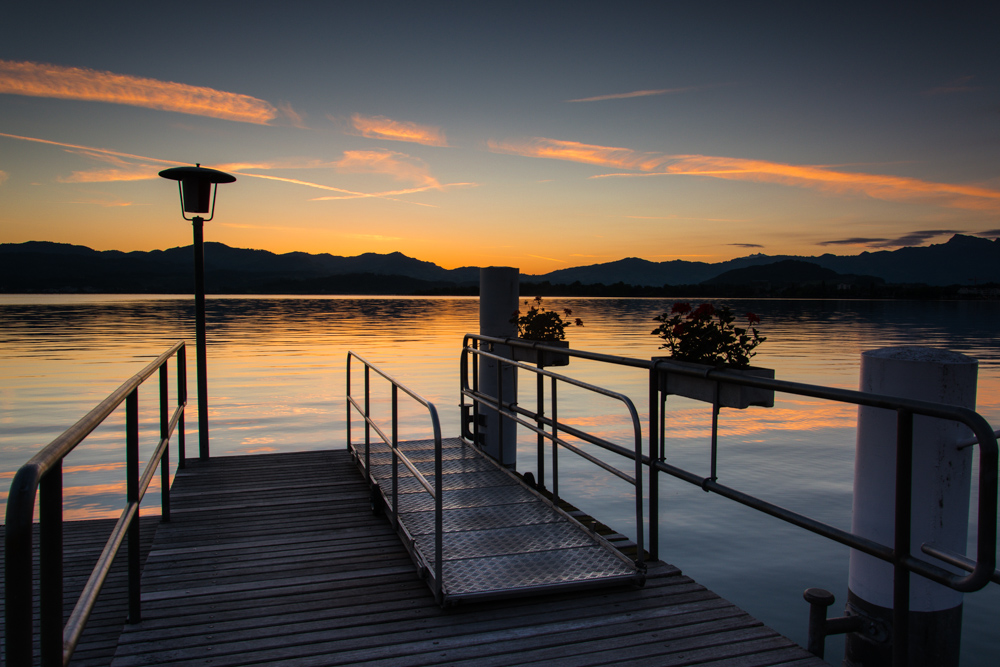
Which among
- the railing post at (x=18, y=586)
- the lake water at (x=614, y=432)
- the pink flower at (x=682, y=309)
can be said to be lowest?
the lake water at (x=614, y=432)

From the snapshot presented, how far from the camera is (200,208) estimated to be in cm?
710

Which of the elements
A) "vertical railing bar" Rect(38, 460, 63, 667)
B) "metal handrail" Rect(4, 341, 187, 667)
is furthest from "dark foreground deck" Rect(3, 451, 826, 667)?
"vertical railing bar" Rect(38, 460, 63, 667)

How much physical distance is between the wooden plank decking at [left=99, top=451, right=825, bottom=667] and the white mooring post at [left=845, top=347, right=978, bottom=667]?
53cm

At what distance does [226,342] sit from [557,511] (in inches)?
1016

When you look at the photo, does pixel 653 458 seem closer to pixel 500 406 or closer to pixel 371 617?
pixel 371 617

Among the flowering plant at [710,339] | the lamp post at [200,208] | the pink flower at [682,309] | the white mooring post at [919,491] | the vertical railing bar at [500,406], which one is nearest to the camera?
the white mooring post at [919,491]

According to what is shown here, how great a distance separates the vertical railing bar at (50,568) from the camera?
1.55m

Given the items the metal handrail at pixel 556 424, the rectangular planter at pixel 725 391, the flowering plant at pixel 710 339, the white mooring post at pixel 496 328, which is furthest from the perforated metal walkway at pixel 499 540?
the flowering plant at pixel 710 339

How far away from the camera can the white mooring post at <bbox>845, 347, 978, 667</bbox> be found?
8.96ft

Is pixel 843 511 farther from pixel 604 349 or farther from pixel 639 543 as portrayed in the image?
pixel 604 349

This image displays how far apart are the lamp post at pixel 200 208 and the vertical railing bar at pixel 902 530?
623cm

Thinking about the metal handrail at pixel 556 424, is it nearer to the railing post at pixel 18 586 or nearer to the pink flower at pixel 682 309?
the pink flower at pixel 682 309

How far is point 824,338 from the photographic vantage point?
31406 mm

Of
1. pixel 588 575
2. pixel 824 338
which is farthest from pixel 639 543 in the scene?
pixel 824 338
